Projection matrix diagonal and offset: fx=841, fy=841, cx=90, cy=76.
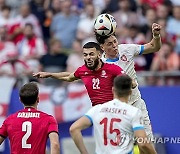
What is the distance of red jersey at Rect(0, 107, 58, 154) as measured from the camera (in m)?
11.3

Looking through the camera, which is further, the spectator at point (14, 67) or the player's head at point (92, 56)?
the spectator at point (14, 67)

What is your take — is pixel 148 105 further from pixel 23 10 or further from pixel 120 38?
pixel 23 10

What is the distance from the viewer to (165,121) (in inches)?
708

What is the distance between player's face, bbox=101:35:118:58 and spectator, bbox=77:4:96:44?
709cm

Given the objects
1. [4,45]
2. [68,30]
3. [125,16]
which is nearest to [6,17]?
[4,45]

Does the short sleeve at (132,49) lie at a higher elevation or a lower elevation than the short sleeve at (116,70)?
higher

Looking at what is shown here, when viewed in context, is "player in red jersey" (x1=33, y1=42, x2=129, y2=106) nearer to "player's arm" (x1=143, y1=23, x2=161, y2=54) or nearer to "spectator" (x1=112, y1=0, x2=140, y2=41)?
"player's arm" (x1=143, y1=23, x2=161, y2=54)

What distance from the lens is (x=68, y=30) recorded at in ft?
68.9

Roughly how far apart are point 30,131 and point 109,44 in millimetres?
2462

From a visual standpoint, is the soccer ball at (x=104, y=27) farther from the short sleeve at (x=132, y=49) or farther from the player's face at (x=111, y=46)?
the short sleeve at (x=132, y=49)

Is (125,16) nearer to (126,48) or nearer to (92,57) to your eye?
(126,48)

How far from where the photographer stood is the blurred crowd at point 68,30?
1906 cm

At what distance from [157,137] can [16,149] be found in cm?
677

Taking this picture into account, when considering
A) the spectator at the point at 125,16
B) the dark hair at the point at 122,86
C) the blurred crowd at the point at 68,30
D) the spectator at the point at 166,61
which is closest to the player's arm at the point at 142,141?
the dark hair at the point at 122,86
